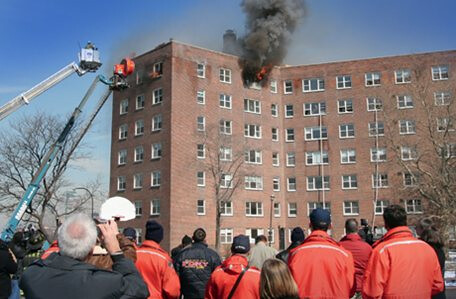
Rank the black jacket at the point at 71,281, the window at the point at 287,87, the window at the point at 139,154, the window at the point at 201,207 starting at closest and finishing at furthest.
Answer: the black jacket at the point at 71,281 < the window at the point at 201,207 < the window at the point at 139,154 < the window at the point at 287,87

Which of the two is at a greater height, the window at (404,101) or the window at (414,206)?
the window at (404,101)

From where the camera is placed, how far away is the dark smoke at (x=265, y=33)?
51.2 metres

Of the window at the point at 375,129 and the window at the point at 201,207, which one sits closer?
the window at the point at 201,207

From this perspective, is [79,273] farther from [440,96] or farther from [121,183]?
[440,96]

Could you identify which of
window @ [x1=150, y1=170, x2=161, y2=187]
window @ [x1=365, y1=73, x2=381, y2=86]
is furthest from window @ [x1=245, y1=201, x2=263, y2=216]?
window @ [x1=365, y1=73, x2=381, y2=86]

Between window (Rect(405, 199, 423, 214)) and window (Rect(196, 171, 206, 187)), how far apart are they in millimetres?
20863

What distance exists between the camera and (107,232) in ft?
10.8

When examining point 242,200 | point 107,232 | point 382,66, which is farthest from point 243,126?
point 107,232

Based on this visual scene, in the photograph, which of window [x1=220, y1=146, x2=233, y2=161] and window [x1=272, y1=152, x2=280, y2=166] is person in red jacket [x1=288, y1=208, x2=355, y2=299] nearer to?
window [x1=220, y1=146, x2=233, y2=161]

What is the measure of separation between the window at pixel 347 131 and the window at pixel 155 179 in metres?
20.6

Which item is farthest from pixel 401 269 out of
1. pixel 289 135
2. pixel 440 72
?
pixel 440 72

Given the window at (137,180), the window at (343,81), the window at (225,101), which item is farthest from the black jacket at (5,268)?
the window at (343,81)

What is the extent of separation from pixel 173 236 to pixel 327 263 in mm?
37694

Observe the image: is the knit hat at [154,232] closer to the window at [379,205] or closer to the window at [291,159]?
the window at [379,205]
